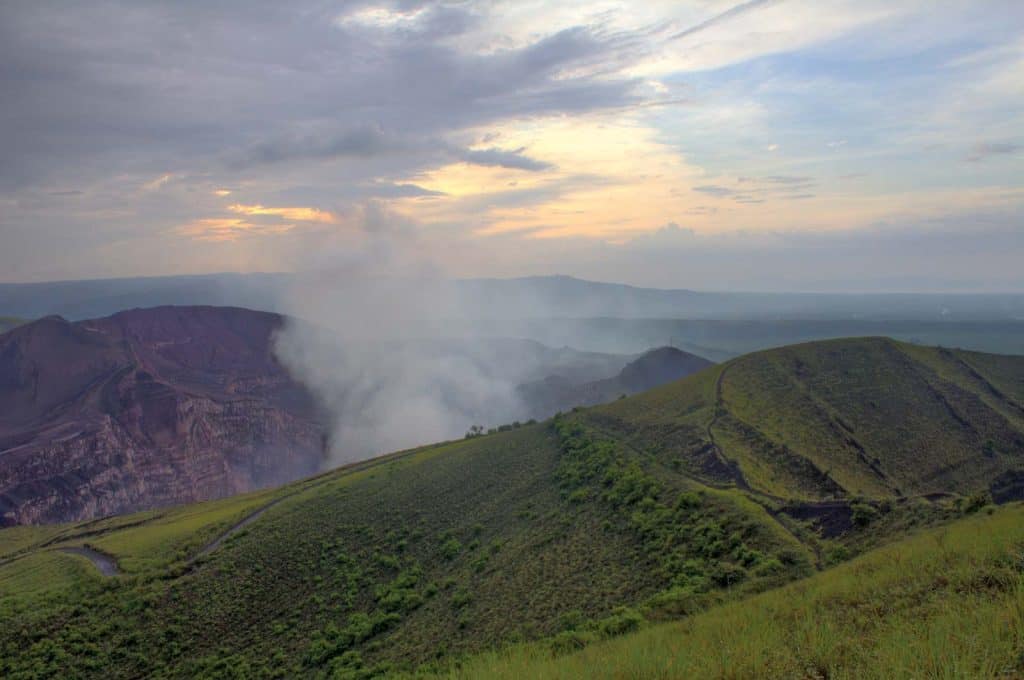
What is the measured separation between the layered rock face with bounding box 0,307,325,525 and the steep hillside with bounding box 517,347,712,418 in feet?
171

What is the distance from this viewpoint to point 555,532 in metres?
28.7

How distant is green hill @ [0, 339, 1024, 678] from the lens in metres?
20.5

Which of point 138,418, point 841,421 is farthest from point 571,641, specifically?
point 138,418

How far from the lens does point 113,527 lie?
59312mm

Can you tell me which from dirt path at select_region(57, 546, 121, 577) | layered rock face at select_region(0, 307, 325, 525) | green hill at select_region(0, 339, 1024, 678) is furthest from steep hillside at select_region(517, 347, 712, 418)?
dirt path at select_region(57, 546, 121, 577)

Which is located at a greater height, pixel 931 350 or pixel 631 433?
pixel 931 350

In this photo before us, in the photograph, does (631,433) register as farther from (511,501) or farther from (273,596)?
(273,596)

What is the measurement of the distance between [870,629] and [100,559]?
175 feet

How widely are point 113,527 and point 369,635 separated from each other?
4867 cm

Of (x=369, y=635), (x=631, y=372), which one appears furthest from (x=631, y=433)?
(x=631, y=372)

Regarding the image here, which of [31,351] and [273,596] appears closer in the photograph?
[273,596]

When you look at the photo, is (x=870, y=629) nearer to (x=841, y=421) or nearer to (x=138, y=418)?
(x=841, y=421)

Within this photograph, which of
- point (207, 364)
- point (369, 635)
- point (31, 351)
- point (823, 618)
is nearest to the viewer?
point (823, 618)

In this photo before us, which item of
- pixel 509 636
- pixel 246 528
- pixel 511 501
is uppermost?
pixel 509 636
